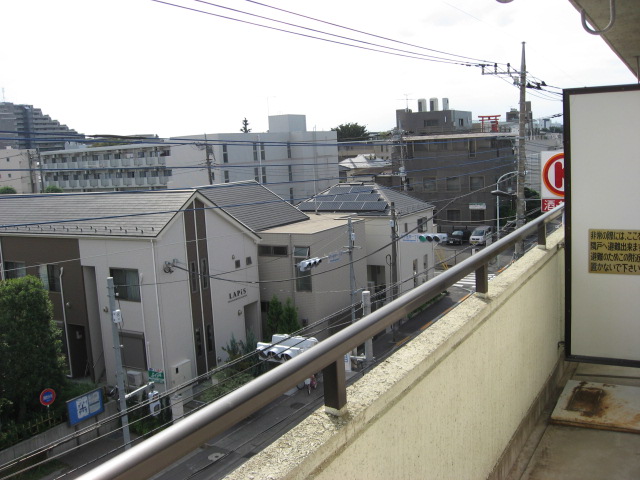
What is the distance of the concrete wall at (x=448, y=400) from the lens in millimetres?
1365

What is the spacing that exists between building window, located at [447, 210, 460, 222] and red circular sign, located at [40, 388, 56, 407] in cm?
2637

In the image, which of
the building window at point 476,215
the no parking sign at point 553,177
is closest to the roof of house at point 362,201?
the building window at point 476,215

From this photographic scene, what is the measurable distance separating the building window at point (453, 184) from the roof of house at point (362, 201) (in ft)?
34.4

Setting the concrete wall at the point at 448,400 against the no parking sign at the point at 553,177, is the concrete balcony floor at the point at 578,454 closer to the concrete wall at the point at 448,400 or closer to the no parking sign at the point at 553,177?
the concrete wall at the point at 448,400

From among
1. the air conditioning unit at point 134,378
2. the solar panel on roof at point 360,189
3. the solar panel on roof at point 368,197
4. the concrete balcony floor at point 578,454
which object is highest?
the solar panel on roof at point 360,189

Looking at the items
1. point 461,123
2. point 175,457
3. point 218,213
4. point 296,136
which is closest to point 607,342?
point 175,457

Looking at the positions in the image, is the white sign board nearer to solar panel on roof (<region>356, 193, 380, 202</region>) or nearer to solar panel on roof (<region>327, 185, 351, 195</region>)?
solar panel on roof (<region>356, 193, 380, 202</region>)

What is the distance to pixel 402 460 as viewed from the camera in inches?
67.0

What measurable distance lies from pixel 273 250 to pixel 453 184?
1856cm

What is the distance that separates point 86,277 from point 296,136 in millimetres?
24963

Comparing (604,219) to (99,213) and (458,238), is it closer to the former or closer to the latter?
(99,213)

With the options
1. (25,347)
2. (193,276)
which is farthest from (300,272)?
(25,347)

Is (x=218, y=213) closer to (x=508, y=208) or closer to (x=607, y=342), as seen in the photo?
(x=607, y=342)

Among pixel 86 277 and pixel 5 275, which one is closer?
pixel 86 277
